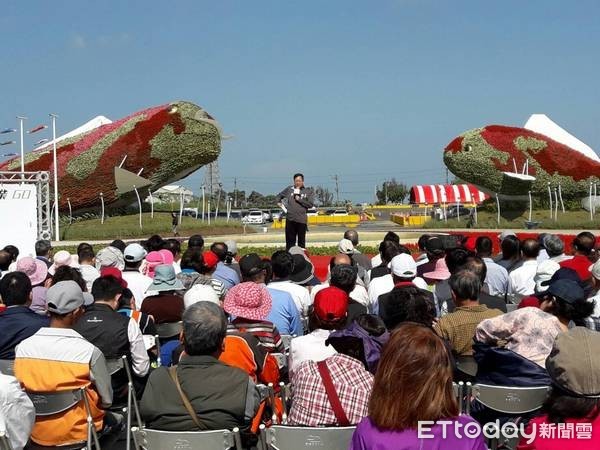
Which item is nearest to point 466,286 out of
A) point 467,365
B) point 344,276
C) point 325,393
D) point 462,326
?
point 462,326

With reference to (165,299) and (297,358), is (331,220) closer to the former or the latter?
(165,299)

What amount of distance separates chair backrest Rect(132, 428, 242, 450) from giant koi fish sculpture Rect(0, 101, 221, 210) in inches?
1107

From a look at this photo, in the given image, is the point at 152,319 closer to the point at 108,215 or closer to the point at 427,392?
the point at 427,392

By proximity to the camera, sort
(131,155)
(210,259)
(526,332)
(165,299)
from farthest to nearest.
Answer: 1. (131,155)
2. (210,259)
3. (165,299)
4. (526,332)

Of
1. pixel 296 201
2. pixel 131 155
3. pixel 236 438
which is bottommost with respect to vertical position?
pixel 236 438

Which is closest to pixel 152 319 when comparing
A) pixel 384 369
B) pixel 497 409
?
pixel 497 409

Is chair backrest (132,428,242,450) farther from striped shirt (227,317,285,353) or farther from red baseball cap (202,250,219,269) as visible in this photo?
red baseball cap (202,250,219,269)

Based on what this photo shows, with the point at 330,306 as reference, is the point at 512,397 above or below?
below

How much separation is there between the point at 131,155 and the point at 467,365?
2756 centimetres

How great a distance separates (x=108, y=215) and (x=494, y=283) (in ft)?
88.3

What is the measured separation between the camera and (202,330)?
12.4ft

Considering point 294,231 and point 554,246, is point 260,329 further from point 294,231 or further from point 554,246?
point 294,231

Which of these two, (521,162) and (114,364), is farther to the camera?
(521,162)

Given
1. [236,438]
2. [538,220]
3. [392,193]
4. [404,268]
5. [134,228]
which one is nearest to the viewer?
[236,438]
